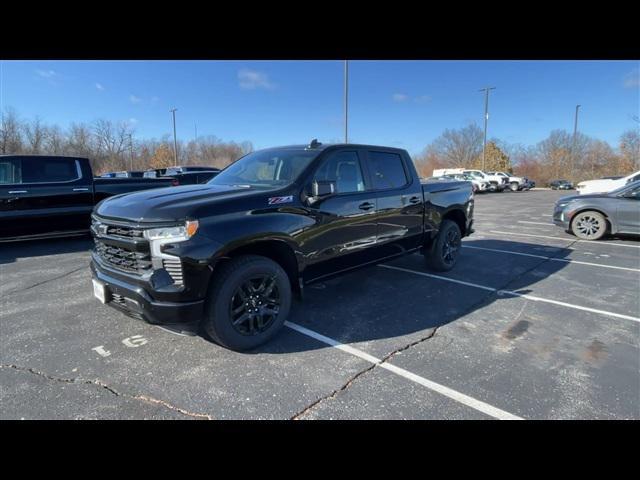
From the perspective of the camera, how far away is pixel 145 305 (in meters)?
2.78

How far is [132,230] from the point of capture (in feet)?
9.63

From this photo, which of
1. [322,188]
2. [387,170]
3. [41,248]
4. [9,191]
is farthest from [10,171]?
[387,170]

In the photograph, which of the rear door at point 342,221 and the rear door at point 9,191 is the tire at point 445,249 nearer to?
the rear door at point 342,221

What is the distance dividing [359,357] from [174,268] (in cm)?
176

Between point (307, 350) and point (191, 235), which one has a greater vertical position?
point (191, 235)

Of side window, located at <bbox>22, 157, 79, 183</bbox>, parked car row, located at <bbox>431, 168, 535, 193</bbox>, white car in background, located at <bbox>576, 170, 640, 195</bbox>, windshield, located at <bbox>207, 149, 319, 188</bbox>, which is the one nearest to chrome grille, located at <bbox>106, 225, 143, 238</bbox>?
windshield, located at <bbox>207, 149, 319, 188</bbox>

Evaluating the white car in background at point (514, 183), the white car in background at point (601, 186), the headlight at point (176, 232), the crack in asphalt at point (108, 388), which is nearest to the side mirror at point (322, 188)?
the headlight at point (176, 232)

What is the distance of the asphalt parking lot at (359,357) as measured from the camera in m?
2.51

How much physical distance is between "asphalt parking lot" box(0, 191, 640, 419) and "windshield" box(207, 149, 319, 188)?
1568 millimetres

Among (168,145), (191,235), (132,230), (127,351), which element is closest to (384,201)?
(191,235)

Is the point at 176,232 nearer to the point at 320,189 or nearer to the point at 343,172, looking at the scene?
the point at 320,189

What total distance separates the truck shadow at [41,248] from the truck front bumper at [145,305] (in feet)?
16.8

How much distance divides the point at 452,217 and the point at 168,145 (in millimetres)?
65769
